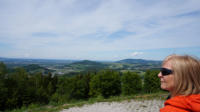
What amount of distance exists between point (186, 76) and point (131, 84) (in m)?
29.4

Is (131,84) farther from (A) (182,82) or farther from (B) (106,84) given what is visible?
(A) (182,82)

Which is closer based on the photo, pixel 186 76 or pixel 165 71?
pixel 186 76

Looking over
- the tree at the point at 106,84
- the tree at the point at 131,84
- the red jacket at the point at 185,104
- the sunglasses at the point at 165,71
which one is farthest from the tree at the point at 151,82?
the red jacket at the point at 185,104

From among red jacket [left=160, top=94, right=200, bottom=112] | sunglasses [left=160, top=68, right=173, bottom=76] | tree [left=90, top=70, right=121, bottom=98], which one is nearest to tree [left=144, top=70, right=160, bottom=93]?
tree [left=90, top=70, right=121, bottom=98]

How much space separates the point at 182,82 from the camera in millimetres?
1102

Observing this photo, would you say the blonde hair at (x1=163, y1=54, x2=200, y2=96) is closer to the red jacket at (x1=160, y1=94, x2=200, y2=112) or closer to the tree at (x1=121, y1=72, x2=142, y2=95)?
the red jacket at (x1=160, y1=94, x2=200, y2=112)

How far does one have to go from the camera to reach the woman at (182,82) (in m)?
0.95

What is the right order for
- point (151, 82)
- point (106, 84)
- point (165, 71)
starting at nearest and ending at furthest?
point (165, 71), point (151, 82), point (106, 84)

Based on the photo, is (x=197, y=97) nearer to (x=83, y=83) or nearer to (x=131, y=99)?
(x=131, y=99)

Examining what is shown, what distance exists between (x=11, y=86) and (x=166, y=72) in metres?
32.7

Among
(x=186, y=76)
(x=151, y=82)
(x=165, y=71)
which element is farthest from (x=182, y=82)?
(x=151, y=82)

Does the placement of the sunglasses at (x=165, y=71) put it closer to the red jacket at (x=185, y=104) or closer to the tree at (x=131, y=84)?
the red jacket at (x=185, y=104)

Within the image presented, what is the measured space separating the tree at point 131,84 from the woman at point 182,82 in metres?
28.8

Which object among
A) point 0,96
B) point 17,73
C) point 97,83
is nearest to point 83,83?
point 97,83
